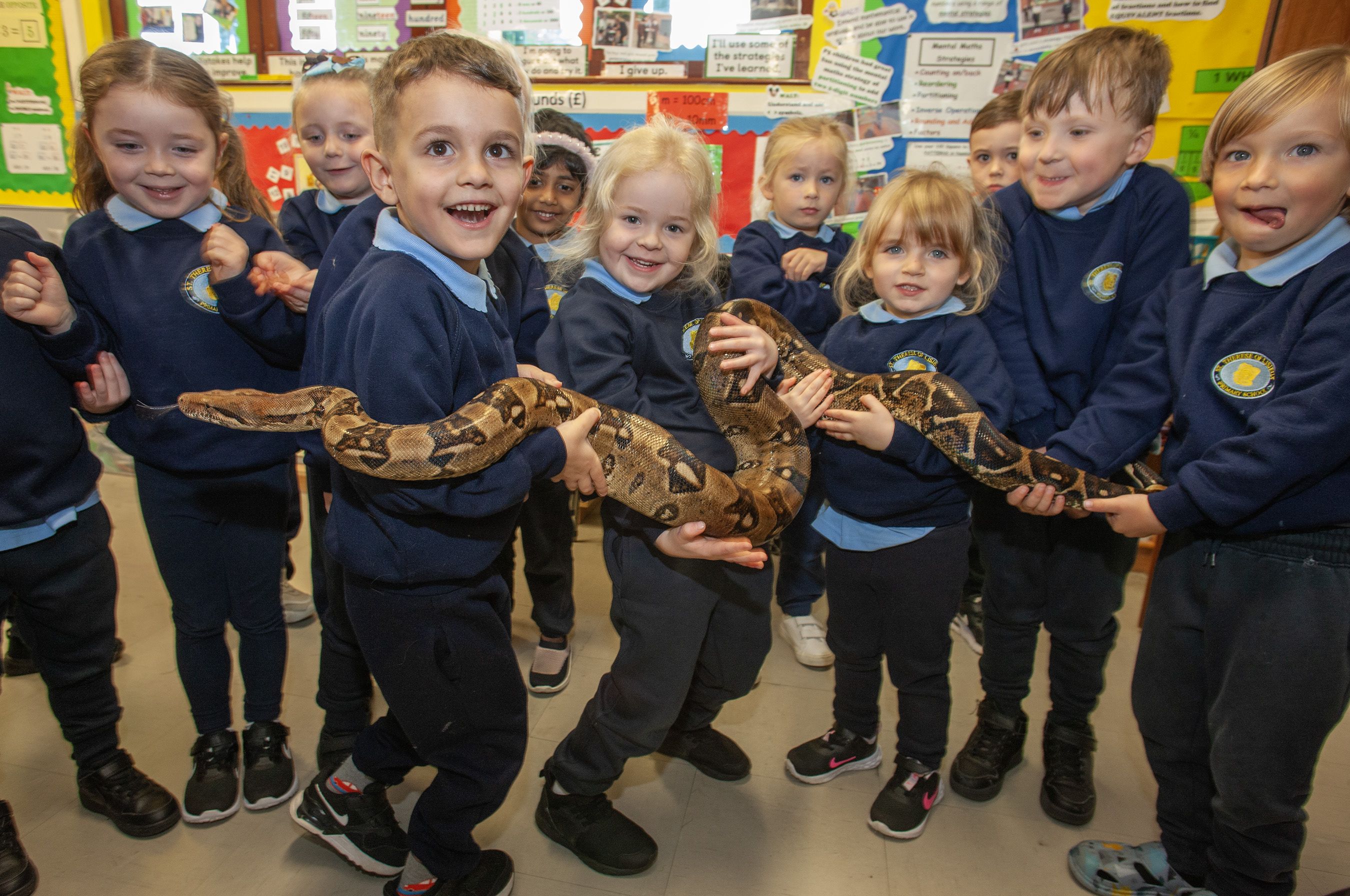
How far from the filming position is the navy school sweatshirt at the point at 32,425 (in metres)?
2.19

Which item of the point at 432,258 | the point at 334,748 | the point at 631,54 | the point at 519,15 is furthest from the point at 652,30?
the point at 334,748

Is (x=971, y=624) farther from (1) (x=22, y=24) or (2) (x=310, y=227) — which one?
(1) (x=22, y=24)

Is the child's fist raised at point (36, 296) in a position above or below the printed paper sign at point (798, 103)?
below

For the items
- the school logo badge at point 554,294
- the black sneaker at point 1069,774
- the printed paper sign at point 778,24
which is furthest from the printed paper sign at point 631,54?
the black sneaker at point 1069,774

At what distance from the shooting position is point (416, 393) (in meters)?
1.64

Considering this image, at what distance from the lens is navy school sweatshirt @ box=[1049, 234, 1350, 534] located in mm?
1768

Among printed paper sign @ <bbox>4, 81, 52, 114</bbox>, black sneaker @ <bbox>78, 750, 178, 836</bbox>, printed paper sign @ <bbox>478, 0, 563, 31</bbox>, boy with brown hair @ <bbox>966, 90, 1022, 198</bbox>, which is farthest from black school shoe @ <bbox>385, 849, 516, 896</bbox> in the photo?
printed paper sign @ <bbox>4, 81, 52, 114</bbox>

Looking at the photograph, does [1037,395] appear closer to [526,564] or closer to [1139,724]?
[1139,724]

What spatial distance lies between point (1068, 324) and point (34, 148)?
765 cm

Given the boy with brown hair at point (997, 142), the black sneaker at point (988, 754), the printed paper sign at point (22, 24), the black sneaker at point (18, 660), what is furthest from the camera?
the printed paper sign at point (22, 24)

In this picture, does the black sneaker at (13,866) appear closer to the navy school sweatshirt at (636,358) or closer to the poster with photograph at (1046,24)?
the navy school sweatshirt at (636,358)

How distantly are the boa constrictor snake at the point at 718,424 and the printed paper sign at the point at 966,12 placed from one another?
3288 millimetres

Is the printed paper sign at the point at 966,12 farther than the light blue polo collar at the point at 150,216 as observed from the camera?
Yes

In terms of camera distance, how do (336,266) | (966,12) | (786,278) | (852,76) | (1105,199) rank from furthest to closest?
(852,76), (966,12), (786,278), (1105,199), (336,266)
